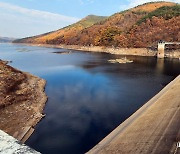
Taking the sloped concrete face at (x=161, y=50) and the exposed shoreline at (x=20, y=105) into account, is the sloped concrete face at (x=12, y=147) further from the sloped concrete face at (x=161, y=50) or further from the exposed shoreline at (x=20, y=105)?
the sloped concrete face at (x=161, y=50)

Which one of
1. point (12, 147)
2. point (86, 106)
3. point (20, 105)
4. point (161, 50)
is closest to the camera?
point (12, 147)

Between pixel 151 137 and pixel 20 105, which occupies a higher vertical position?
pixel 151 137

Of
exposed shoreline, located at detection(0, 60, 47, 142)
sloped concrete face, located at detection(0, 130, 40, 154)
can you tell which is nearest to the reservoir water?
exposed shoreline, located at detection(0, 60, 47, 142)

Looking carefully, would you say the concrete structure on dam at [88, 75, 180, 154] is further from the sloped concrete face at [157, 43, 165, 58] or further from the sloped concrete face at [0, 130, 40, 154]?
the sloped concrete face at [157, 43, 165, 58]

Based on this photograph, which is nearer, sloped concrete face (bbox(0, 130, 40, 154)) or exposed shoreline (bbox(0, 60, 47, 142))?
sloped concrete face (bbox(0, 130, 40, 154))

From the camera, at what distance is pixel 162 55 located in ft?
315

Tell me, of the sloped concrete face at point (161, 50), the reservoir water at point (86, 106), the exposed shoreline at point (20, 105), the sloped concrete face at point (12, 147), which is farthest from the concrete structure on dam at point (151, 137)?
the sloped concrete face at point (161, 50)

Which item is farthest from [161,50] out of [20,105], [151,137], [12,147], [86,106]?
[12,147]

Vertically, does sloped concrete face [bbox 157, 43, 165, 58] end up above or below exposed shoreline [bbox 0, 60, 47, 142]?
above

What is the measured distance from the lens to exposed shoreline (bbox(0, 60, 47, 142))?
25.5 meters

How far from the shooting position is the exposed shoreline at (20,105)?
25484 millimetres

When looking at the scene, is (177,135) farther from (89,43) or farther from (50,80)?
(89,43)

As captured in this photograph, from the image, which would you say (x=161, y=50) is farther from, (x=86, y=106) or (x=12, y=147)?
(x=12, y=147)

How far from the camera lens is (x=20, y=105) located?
107 ft
